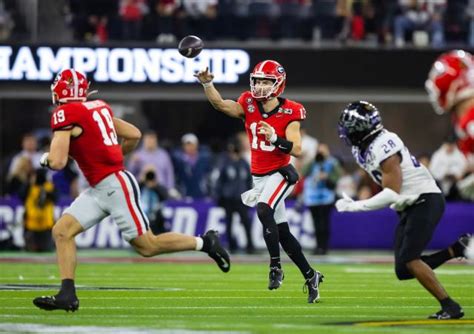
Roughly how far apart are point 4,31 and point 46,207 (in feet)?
15.9

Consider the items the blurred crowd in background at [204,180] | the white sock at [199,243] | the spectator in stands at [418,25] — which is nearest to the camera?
the white sock at [199,243]

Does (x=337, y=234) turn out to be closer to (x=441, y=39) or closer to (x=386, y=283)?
(x=441, y=39)

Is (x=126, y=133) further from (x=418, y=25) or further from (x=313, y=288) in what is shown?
(x=418, y=25)

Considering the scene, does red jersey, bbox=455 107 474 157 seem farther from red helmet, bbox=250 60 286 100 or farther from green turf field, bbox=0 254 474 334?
red helmet, bbox=250 60 286 100

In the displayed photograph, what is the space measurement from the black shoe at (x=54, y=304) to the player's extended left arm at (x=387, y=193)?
6.35ft

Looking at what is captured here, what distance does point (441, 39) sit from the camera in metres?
23.0

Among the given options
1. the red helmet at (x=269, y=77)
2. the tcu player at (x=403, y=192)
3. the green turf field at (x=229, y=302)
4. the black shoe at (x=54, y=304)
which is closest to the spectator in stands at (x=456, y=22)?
the green turf field at (x=229, y=302)

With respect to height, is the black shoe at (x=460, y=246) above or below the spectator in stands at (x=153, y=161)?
above

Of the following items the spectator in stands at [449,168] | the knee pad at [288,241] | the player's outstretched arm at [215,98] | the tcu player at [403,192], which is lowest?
the spectator in stands at [449,168]

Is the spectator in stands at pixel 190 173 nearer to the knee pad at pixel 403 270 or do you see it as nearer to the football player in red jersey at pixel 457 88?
the knee pad at pixel 403 270

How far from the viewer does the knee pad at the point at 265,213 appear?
10.9 m

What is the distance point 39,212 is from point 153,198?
1.61 meters

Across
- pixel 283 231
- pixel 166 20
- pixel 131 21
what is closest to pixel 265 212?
pixel 283 231

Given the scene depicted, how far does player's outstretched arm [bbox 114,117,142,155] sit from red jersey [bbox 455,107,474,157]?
3284mm
